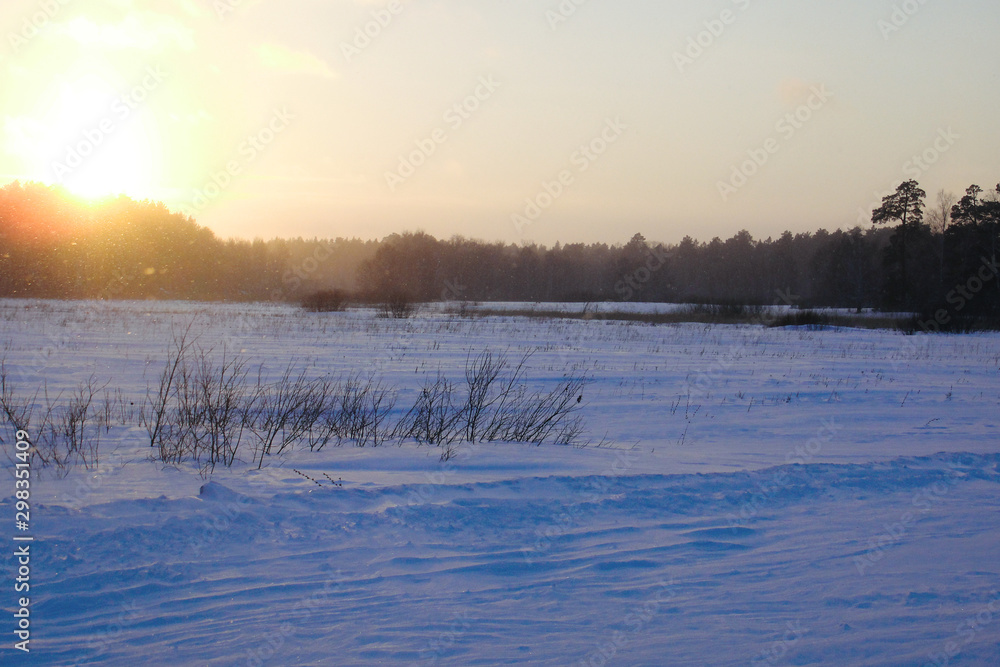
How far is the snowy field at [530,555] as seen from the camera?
10.0 feet

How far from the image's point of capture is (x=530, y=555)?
13.4 ft

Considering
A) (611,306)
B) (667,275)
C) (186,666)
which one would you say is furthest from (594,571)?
(667,275)

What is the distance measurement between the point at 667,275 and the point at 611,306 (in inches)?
1581

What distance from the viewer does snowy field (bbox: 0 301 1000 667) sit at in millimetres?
3055

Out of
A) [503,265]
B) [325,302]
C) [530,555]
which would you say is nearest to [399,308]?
[325,302]

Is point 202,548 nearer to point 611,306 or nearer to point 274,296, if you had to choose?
point 611,306

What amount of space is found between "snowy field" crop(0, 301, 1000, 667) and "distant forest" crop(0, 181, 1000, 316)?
36.6 metres

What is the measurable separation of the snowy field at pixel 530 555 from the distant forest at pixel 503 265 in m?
36.6

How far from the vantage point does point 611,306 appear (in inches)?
2149

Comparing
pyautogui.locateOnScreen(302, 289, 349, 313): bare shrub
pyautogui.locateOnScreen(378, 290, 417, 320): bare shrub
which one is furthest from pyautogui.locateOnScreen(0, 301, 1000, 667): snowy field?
pyautogui.locateOnScreen(302, 289, 349, 313): bare shrub
